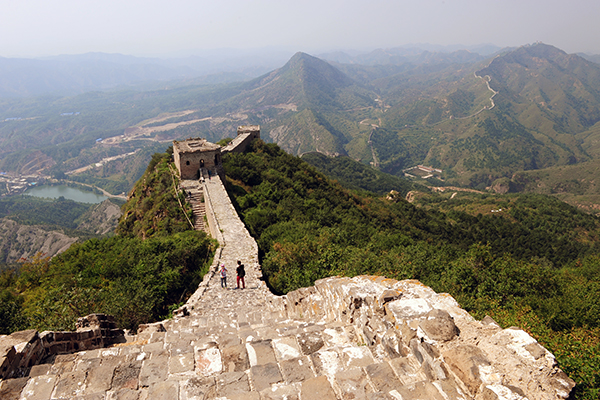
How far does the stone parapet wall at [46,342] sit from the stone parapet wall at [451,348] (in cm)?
567

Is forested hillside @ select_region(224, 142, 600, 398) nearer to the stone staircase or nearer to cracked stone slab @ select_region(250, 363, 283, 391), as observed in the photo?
the stone staircase

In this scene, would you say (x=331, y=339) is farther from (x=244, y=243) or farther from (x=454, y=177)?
(x=454, y=177)

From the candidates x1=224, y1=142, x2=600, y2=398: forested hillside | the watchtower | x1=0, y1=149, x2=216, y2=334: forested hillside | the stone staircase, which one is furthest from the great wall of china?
the watchtower

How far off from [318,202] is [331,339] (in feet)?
99.7

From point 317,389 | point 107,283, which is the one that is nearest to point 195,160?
point 107,283

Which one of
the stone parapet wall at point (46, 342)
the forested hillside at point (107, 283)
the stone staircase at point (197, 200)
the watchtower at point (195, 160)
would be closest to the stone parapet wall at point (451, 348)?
the stone parapet wall at point (46, 342)

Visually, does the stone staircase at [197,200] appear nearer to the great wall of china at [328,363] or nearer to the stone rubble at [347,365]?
the great wall of china at [328,363]

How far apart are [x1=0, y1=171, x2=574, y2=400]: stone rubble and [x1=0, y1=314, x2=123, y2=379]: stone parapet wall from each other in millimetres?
275

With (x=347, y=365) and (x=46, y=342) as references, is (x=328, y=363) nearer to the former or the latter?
(x=347, y=365)

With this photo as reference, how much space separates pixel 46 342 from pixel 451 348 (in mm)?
7027

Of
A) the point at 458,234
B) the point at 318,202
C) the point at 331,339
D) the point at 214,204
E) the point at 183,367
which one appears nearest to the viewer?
the point at 183,367

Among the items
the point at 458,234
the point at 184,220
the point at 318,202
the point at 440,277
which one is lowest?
the point at 458,234

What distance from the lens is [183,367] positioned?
16.7 ft

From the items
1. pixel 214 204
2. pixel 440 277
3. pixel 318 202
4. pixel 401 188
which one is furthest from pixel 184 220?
pixel 401 188
